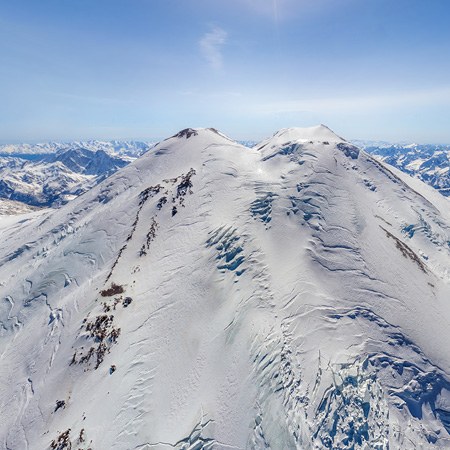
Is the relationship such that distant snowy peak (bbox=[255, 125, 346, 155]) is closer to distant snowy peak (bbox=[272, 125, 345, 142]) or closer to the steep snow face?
distant snowy peak (bbox=[272, 125, 345, 142])

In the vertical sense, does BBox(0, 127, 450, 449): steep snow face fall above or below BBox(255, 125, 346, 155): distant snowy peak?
below

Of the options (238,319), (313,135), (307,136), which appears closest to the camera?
(238,319)

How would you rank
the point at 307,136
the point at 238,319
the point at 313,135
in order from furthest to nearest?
1. the point at 313,135
2. the point at 307,136
3. the point at 238,319

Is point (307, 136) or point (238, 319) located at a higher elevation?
point (307, 136)

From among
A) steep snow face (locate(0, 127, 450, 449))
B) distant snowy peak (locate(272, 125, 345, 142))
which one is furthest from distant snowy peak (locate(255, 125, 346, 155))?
steep snow face (locate(0, 127, 450, 449))

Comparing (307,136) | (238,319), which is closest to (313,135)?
(307,136)

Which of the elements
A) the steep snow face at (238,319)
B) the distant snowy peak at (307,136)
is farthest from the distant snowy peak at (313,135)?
the steep snow face at (238,319)

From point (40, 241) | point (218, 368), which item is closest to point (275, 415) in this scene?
point (218, 368)

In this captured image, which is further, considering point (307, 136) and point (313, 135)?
point (313, 135)

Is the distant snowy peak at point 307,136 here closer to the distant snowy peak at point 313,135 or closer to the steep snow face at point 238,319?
the distant snowy peak at point 313,135

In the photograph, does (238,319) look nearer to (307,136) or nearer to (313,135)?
(307,136)
